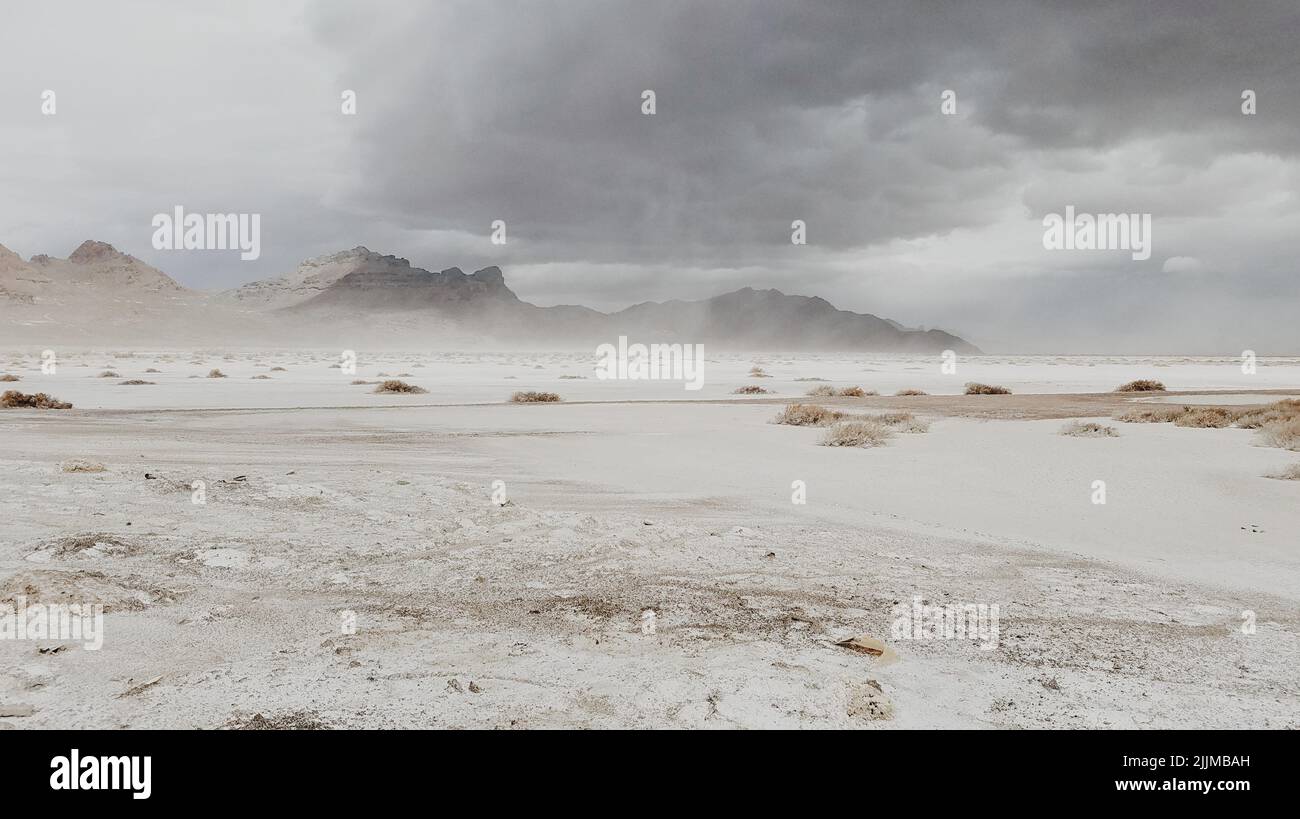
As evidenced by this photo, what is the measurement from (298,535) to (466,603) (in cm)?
268

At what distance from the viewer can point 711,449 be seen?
Answer: 14.1 meters

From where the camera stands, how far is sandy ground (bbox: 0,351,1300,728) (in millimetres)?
3574

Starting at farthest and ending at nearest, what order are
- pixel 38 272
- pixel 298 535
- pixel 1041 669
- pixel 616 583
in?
pixel 38 272 < pixel 298 535 < pixel 616 583 < pixel 1041 669

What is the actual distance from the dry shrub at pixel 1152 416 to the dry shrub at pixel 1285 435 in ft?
13.6

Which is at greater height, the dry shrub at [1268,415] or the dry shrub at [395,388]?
the dry shrub at [395,388]

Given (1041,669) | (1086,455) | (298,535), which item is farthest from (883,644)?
(1086,455)

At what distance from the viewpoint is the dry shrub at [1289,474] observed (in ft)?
33.6

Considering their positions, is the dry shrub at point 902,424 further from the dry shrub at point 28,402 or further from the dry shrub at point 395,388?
the dry shrub at point 28,402

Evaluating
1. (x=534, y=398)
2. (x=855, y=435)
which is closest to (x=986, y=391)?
(x=534, y=398)

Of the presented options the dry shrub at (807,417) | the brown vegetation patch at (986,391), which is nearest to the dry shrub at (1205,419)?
the dry shrub at (807,417)

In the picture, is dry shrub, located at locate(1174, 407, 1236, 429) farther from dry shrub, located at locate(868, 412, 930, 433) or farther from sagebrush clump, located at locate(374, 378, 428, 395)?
sagebrush clump, located at locate(374, 378, 428, 395)

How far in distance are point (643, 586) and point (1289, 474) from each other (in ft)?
34.0
